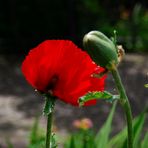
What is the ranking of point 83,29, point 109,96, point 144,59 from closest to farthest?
point 109,96
point 144,59
point 83,29

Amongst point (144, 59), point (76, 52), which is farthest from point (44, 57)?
point (144, 59)

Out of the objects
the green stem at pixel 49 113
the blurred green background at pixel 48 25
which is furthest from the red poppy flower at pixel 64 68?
the blurred green background at pixel 48 25

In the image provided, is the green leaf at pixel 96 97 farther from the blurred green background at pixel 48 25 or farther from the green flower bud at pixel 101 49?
the blurred green background at pixel 48 25

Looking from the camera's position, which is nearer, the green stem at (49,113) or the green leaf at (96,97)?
the green leaf at (96,97)

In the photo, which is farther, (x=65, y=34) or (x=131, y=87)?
(x=65, y=34)

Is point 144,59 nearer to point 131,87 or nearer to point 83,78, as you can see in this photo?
point 131,87

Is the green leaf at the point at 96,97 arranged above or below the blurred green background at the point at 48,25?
below

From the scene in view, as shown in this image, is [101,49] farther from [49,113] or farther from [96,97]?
[49,113]

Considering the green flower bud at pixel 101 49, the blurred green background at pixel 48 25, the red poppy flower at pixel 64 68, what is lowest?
the green flower bud at pixel 101 49
